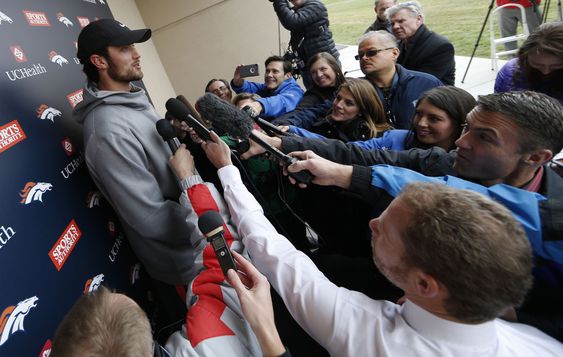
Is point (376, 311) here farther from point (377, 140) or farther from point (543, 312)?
point (377, 140)

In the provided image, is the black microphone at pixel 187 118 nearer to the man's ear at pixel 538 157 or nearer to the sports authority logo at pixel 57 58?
the sports authority logo at pixel 57 58

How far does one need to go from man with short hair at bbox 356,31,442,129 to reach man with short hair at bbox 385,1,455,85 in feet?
1.71

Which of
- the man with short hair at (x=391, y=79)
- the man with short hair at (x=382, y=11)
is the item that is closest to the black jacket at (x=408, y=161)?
the man with short hair at (x=391, y=79)

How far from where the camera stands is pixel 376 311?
717mm

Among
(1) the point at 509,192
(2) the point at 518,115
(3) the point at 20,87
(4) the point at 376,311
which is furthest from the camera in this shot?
(3) the point at 20,87

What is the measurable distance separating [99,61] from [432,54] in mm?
2332

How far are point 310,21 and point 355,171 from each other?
2336 mm

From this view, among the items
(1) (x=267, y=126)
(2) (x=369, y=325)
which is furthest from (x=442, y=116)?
(2) (x=369, y=325)

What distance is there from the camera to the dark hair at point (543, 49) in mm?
1382

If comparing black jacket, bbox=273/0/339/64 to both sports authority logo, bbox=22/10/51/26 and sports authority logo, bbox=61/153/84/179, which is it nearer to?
sports authority logo, bbox=22/10/51/26

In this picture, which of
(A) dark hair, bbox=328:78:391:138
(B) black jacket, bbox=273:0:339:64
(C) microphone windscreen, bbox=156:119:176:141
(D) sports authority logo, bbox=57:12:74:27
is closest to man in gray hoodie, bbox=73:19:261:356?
(C) microphone windscreen, bbox=156:119:176:141

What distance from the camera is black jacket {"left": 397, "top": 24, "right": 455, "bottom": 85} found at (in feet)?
7.62

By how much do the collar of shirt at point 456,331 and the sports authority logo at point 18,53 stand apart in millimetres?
1792

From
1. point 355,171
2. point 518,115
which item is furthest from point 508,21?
point 355,171
